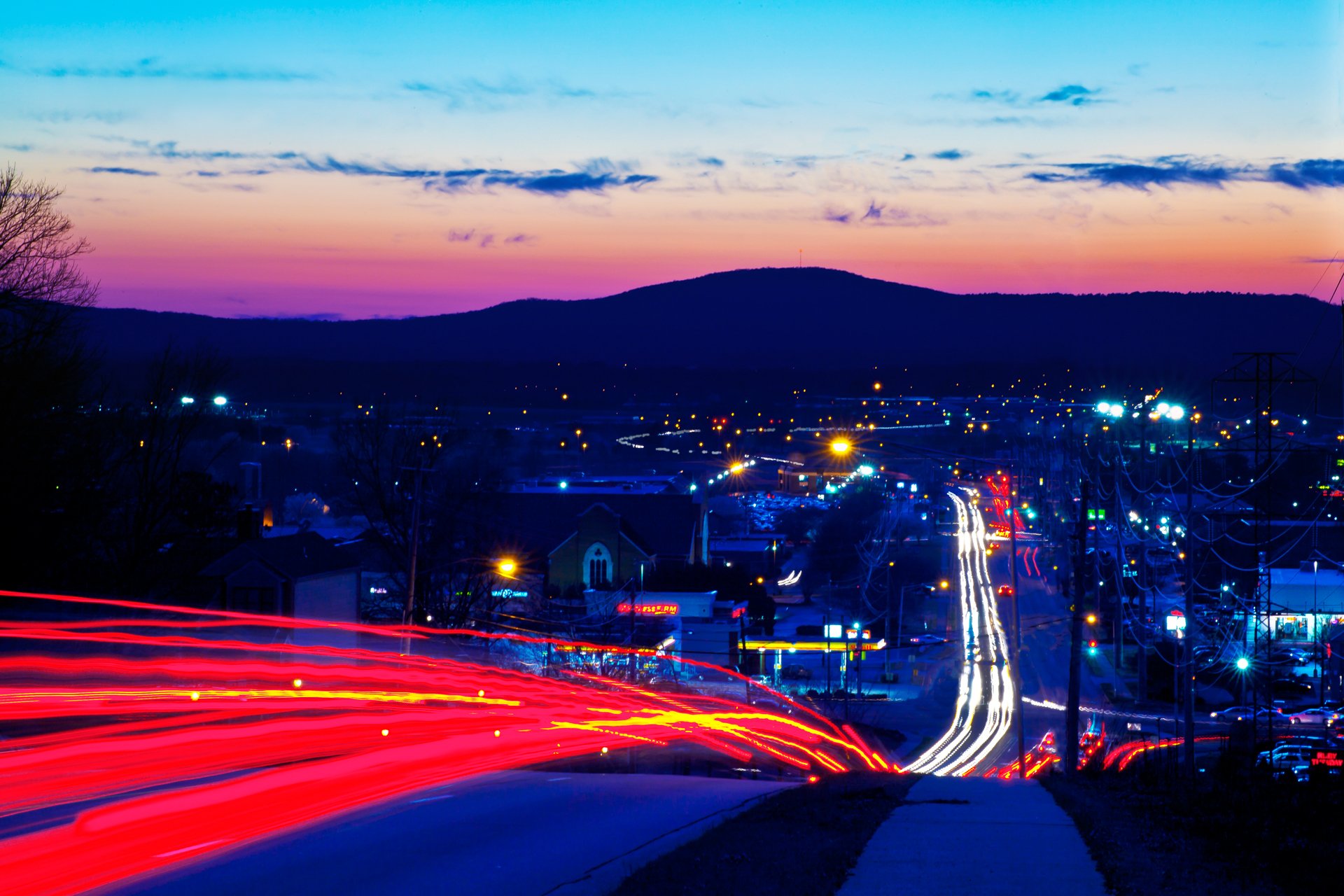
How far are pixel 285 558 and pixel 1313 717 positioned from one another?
26310 millimetres

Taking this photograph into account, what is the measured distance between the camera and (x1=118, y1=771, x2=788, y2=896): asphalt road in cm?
986

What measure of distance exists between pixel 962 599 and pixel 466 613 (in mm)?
23911

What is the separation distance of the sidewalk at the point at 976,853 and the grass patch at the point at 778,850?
0.77 ft

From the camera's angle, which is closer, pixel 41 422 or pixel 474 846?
pixel 474 846

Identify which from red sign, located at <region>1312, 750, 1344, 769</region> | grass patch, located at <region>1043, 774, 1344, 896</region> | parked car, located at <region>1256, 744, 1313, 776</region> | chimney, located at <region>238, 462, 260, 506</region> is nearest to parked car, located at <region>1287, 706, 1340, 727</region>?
parked car, located at <region>1256, 744, 1313, 776</region>

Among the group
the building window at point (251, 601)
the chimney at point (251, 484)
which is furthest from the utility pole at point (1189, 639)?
the chimney at point (251, 484)

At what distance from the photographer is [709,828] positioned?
13.0 metres

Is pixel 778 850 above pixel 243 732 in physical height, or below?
below

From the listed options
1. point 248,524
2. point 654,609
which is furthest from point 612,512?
point 248,524

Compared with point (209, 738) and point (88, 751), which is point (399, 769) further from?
point (88, 751)

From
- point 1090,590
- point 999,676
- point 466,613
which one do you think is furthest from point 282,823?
point 1090,590

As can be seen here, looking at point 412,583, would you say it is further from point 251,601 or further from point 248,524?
point 248,524

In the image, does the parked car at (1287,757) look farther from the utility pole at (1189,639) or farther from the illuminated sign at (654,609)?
the illuminated sign at (654,609)

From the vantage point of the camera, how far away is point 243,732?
15242 mm
